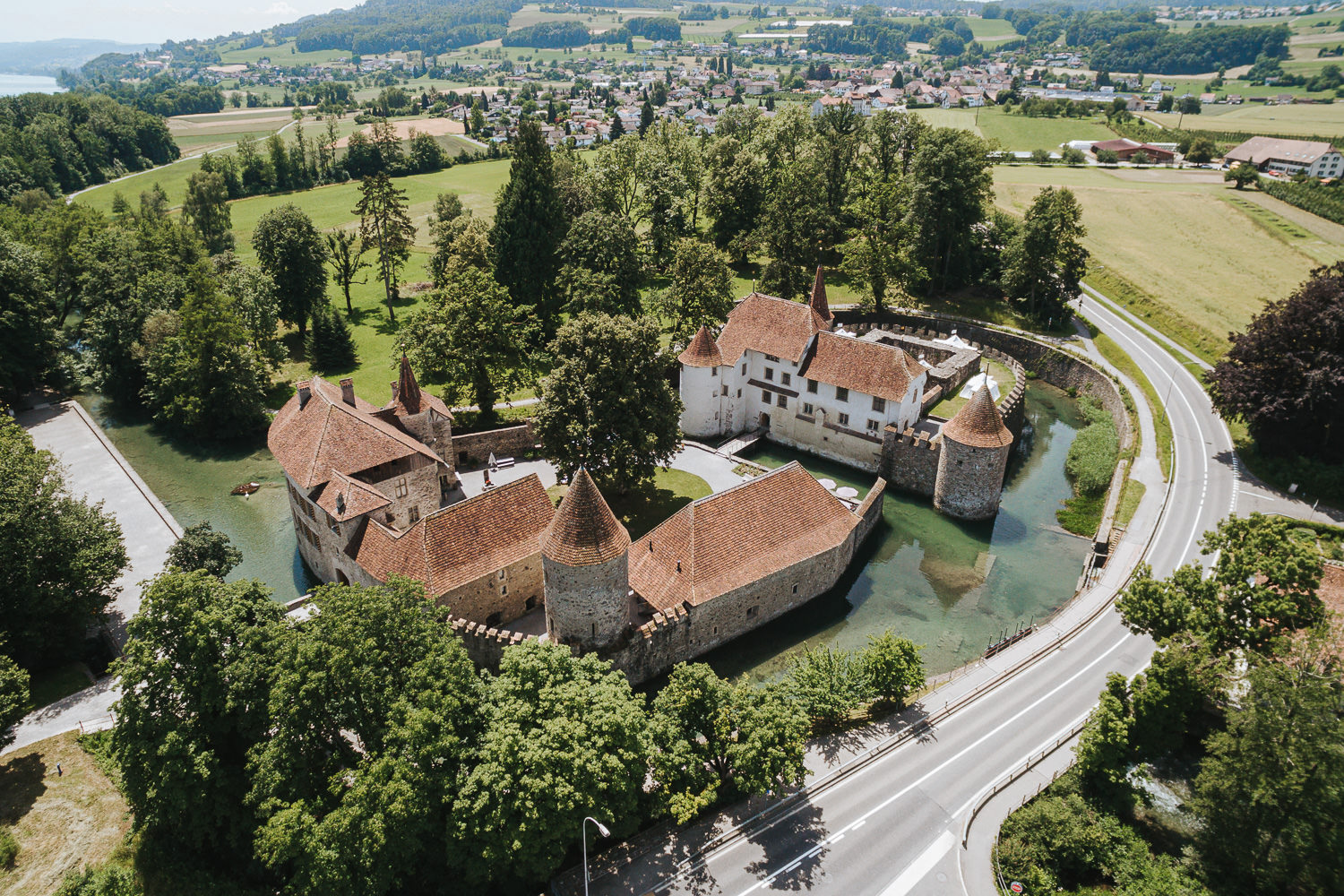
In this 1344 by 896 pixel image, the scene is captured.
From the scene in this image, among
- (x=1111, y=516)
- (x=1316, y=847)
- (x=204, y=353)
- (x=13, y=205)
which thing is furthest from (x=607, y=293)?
(x=13, y=205)

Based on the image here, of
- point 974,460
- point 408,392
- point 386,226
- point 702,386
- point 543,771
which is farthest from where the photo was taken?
point 386,226

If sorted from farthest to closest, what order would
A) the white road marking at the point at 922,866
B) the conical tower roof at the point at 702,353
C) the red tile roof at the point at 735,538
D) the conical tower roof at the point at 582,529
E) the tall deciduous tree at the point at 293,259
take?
the tall deciduous tree at the point at 293,259 < the conical tower roof at the point at 702,353 < the red tile roof at the point at 735,538 < the conical tower roof at the point at 582,529 < the white road marking at the point at 922,866

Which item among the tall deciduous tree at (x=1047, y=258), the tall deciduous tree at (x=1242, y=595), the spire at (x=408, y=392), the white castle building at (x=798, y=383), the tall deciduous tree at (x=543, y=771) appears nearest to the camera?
the tall deciduous tree at (x=543, y=771)

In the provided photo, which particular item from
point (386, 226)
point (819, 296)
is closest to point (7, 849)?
point (819, 296)

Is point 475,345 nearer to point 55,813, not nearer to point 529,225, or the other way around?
point 529,225

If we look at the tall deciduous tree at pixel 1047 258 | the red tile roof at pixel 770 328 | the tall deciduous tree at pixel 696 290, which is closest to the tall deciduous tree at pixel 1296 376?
the tall deciduous tree at pixel 1047 258

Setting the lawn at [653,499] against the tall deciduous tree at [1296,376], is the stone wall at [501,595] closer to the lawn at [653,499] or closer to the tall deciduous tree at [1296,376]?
the lawn at [653,499]
